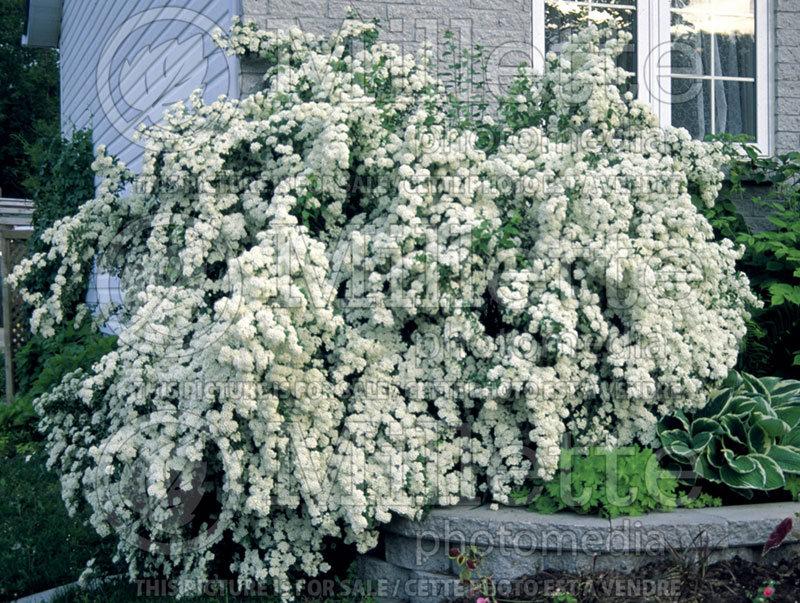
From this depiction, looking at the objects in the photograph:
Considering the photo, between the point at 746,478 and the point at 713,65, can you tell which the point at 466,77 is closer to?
the point at 713,65

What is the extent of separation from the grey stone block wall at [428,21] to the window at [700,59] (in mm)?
448

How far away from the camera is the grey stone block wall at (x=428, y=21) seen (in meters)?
4.52

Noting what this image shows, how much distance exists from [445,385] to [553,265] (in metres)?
0.67

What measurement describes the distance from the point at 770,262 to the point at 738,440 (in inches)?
62.4

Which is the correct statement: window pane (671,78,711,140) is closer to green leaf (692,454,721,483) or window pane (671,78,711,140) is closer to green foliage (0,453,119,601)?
green leaf (692,454,721,483)

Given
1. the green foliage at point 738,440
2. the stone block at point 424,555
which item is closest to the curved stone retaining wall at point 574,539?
the stone block at point 424,555

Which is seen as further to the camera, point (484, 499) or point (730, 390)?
point (730, 390)

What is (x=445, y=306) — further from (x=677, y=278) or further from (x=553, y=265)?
(x=677, y=278)

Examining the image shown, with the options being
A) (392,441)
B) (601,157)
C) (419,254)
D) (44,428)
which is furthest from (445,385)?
(44,428)

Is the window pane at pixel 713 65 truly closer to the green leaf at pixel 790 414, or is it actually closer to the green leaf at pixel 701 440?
the green leaf at pixel 790 414

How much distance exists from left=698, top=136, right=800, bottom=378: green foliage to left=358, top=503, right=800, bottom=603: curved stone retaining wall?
1.44 meters

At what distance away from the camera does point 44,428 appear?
12.8ft

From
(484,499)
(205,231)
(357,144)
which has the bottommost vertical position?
(484,499)

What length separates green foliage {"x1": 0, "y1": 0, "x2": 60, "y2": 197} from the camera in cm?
2270
